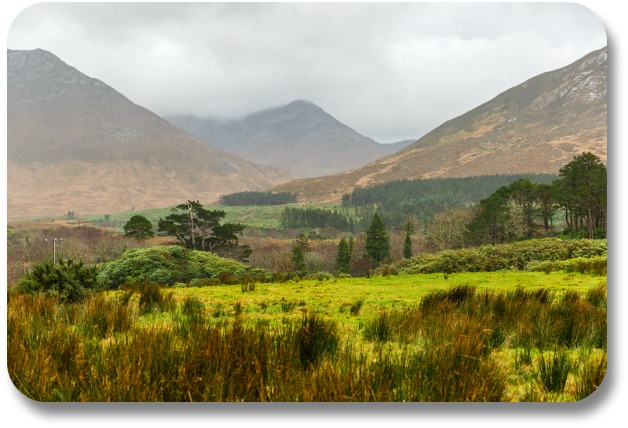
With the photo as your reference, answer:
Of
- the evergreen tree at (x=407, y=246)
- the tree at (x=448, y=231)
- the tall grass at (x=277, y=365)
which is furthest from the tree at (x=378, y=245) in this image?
the tall grass at (x=277, y=365)

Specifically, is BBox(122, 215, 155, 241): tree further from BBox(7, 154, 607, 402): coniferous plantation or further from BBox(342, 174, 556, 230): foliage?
BBox(342, 174, 556, 230): foliage

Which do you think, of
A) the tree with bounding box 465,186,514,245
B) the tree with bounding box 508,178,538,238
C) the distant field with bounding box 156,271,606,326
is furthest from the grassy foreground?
the tree with bounding box 465,186,514,245

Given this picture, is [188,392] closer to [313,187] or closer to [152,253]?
[152,253]

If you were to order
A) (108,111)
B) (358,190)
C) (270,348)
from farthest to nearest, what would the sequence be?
1. (358,190)
2. (108,111)
3. (270,348)

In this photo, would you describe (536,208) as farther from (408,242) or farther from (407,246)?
(408,242)

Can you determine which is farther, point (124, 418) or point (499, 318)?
point (499, 318)

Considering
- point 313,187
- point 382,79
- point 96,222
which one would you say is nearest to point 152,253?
point 96,222

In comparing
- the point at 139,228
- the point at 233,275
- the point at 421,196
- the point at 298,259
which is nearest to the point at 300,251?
the point at 298,259
